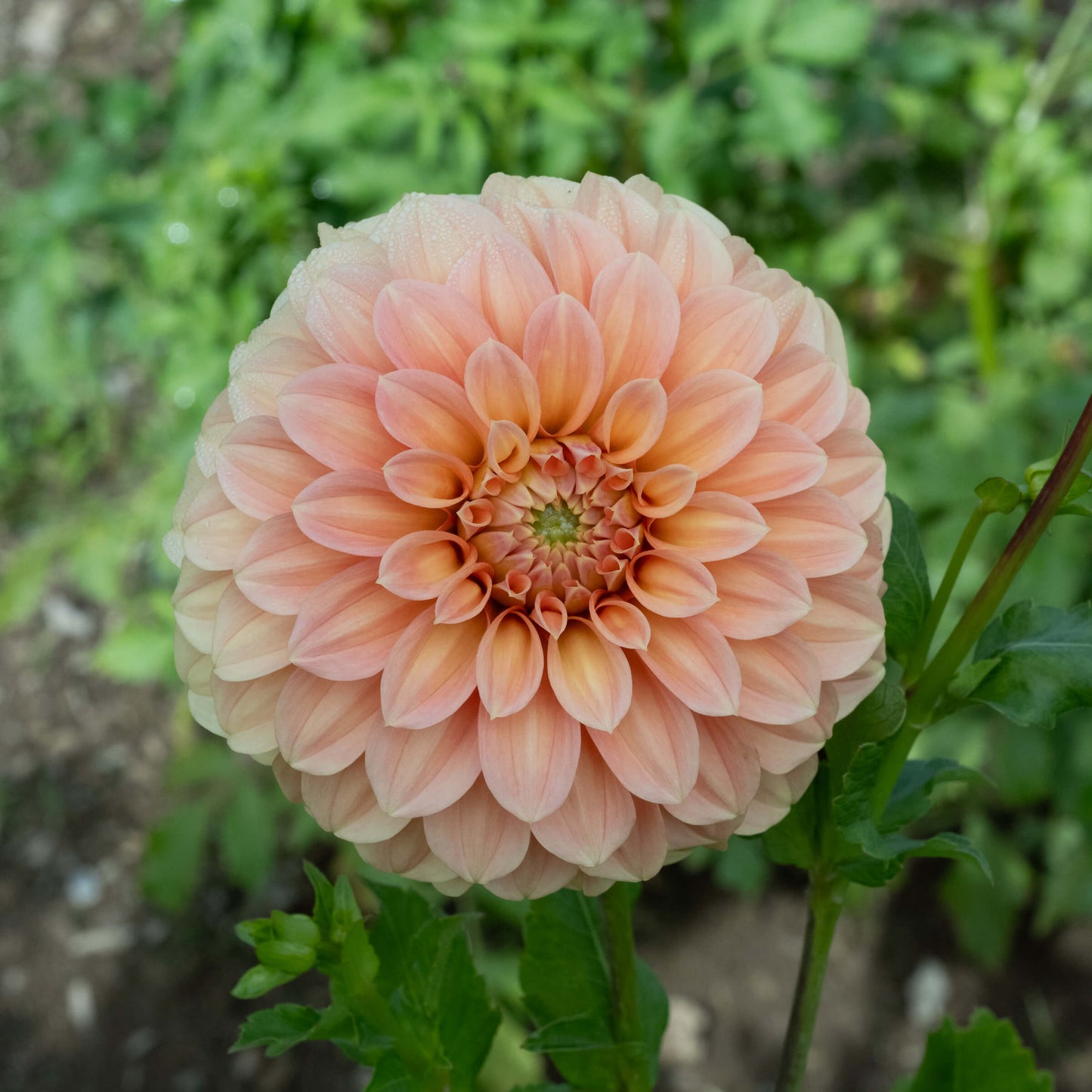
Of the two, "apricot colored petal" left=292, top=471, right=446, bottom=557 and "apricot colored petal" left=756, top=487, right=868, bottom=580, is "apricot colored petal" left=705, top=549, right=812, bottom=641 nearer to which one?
"apricot colored petal" left=756, top=487, right=868, bottom=580

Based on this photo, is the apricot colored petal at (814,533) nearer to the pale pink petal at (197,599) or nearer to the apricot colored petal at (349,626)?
the apricot colored petal at (349,626)

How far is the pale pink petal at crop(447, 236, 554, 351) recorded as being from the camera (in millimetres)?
625

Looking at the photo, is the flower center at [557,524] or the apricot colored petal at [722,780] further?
the flower center at [557,524]

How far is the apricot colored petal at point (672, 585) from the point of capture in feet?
2.02

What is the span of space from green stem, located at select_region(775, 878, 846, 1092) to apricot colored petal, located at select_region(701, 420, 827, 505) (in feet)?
0.93

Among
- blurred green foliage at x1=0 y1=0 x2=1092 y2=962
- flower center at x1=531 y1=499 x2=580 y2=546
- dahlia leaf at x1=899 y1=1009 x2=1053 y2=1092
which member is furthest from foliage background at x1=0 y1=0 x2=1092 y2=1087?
flower center at x1=531 y1=499 x2=580 y2=546

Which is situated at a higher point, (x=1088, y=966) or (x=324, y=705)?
(x=324, y=705)

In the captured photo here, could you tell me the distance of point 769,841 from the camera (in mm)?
738

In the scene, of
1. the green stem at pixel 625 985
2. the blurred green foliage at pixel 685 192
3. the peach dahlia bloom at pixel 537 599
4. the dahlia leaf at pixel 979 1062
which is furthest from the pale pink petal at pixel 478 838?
the blurred green foliage at pixel 685 192

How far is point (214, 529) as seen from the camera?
2.05ft

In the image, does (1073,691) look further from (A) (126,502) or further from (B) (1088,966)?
(A) (126,502)

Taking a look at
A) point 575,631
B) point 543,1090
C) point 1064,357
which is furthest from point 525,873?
point 1064,357

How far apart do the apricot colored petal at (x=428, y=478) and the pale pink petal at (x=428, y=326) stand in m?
0.05

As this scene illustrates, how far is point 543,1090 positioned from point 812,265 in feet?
6.31
